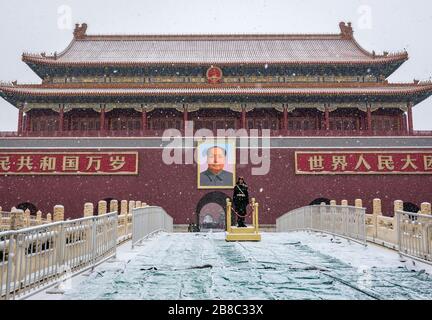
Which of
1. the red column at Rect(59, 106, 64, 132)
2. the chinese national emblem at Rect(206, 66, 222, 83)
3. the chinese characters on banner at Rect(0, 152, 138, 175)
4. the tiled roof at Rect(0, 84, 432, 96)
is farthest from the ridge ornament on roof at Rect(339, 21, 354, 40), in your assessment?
the red column at Rect(59, 106, 64, 132)

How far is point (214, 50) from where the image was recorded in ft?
88.9

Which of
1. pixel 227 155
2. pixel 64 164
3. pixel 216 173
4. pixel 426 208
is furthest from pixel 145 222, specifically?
pixel 64 164

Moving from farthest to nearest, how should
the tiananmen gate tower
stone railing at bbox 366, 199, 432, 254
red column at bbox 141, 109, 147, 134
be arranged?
red column at bbox 141, 109, 147, 134, the tiananmen gate tower, stone railing at bbox 366, 199, 432, 254

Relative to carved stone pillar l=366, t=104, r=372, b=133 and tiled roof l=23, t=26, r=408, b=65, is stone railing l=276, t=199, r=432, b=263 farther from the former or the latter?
tiled roof l=23, t=26, r=408, b=65

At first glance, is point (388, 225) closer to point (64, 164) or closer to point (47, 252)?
point (47, 252)

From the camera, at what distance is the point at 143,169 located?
68.6ft

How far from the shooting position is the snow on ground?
503 centimetres

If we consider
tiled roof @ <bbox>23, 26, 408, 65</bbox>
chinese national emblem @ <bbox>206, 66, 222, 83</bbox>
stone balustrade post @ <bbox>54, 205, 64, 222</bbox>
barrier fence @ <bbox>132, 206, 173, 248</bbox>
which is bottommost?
barrier fence @ <bbox>132, 206, 173, 248</bbox>

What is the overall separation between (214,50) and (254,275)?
22631 mm

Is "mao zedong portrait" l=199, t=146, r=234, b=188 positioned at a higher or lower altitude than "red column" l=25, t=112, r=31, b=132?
lower

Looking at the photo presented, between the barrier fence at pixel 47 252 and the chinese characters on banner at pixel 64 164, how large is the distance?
44.1ft

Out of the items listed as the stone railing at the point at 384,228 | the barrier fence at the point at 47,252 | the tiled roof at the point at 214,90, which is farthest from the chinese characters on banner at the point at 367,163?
the barrier fence at the point at 47,252

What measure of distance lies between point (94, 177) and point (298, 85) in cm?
1161

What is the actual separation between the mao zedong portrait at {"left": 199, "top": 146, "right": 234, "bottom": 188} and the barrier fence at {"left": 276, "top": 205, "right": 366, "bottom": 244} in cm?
387
